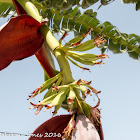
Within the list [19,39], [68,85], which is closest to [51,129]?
[68,85]

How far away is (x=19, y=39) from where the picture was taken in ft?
2.41

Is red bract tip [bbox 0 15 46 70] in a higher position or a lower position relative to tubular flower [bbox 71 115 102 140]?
higher

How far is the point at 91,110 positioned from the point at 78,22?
38.8 inches

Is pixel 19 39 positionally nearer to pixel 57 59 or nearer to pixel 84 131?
pixel 57 59

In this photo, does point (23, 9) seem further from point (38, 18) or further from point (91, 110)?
point (91, 110)

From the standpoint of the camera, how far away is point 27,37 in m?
0.75

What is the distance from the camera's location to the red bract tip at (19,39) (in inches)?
27.4

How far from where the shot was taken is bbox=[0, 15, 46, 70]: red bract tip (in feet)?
2.28

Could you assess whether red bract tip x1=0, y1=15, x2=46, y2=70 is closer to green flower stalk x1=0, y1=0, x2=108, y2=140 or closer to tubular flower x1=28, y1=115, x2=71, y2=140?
green flower stalk x1=0, y1=0, x2=108, y2=140

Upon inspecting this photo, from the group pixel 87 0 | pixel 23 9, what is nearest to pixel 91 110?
pixel 23 9

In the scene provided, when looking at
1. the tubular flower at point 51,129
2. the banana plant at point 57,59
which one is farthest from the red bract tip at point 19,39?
the tubular flower at point 51,129

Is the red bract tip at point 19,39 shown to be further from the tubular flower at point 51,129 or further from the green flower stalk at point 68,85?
the tubular flower at point 51,129

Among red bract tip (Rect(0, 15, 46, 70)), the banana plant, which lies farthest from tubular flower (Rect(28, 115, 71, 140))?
red bract tip (Rect(0, 15, 46, 70))

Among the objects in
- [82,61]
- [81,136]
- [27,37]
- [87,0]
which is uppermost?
[87,0]
